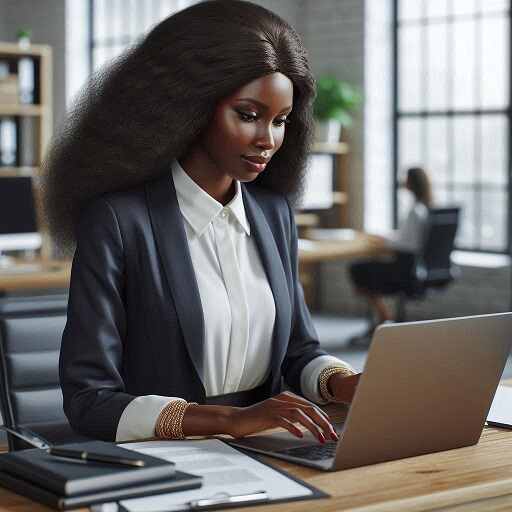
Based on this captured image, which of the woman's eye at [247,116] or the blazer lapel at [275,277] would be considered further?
the blazer lapel at [275,277]

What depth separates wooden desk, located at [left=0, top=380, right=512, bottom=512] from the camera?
1333 millimetres

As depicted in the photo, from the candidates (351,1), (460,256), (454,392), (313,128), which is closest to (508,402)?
(454,392)

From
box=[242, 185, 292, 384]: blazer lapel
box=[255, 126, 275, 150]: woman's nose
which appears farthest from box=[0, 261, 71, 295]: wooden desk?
box=[255, 126, 275, 150]: woman's nose

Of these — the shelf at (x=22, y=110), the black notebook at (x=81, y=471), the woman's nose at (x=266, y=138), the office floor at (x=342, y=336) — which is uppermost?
the shelf at (x=22, y=110)

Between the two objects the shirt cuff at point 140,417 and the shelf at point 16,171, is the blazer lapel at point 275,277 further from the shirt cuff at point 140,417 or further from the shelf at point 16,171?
the shelf at point 16,171

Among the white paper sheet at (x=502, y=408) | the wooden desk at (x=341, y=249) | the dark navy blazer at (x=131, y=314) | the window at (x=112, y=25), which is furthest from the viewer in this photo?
the window at (x=112, y=25)

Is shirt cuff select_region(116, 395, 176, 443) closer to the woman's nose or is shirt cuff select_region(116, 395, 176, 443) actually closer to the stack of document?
the stack of document

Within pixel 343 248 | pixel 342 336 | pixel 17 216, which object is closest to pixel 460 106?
pixel 343 248

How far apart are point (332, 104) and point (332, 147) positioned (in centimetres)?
41

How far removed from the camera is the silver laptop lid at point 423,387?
143 centimetres

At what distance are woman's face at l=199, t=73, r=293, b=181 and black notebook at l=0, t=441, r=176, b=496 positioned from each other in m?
0.57

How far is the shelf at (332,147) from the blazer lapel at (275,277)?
6.20 meters

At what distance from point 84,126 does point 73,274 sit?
0.94 feet

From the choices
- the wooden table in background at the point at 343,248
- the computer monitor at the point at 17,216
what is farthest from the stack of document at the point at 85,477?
the wooden table in background at the point at 343,248
